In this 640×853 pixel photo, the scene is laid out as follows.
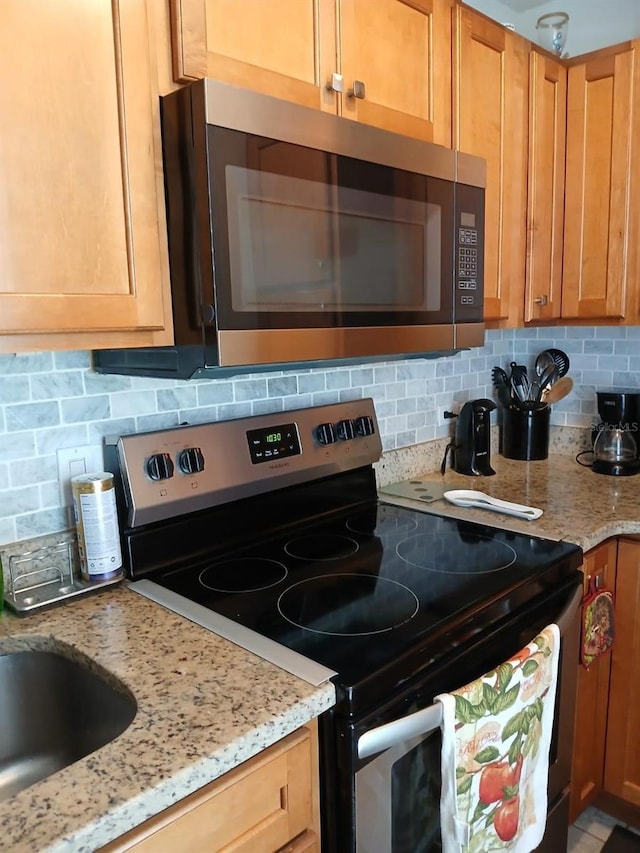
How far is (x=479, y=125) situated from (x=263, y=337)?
98cm

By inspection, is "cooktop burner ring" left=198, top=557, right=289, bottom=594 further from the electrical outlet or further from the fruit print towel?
the fruit print towel

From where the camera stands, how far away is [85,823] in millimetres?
649

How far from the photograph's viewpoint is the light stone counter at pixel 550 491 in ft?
5.08

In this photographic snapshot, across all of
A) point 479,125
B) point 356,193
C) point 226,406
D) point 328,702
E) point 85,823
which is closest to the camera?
point 85,823

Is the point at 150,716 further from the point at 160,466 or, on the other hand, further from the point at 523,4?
the point at 523,4

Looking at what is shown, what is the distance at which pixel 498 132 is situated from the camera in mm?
1706

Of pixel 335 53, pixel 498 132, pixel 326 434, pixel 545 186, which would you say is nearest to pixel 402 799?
pixel 326 434

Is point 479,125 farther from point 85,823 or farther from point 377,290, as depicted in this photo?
point 85,823

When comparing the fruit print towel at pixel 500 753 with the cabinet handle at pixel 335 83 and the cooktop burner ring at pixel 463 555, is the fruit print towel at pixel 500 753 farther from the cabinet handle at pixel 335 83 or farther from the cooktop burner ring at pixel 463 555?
the cabinet handle at pixel 335 83

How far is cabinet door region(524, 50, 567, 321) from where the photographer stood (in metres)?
1.85

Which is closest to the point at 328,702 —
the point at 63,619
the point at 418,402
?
the point at 63,619

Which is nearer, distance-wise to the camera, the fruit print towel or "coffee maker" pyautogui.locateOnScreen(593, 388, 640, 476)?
the fruit print towel

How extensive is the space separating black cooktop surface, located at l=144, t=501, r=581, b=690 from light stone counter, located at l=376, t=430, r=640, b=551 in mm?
94

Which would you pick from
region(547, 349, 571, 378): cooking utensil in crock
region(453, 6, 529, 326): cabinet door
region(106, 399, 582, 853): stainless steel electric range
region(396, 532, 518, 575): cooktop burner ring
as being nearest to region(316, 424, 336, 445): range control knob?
region(106, 399, 582, 853): stainless steel electric range
